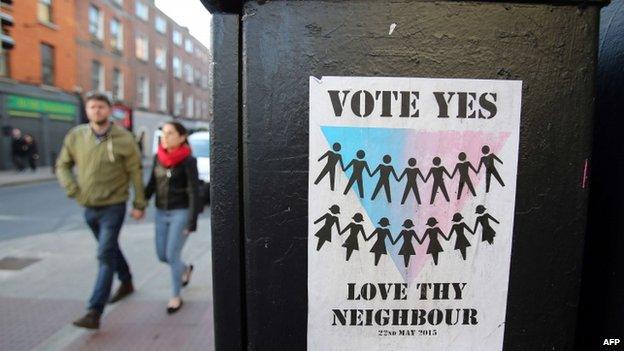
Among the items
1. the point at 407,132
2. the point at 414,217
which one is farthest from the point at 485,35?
the point at 414,217

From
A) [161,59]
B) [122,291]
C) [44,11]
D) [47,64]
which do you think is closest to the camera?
[122,291]

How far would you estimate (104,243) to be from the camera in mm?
3814

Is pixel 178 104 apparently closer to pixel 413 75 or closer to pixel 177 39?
pixel 177 39

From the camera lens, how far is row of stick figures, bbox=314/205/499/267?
1234 millimetres

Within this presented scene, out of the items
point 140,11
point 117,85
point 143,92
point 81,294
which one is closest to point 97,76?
point 117,85

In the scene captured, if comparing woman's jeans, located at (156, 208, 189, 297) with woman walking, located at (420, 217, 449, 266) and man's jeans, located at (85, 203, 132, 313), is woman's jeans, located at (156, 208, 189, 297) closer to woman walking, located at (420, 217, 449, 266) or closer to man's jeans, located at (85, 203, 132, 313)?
man's jeans, located at (85, 203, 132, 313)

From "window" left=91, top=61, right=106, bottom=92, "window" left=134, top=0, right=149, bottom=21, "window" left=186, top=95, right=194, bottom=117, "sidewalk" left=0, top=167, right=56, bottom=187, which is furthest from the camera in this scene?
"window" left=186, top=95, right=194, bottom=117

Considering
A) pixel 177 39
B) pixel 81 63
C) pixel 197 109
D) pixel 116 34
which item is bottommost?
pixel 197 109

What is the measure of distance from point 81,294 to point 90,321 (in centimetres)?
116

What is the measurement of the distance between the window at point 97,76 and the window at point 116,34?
1.94m

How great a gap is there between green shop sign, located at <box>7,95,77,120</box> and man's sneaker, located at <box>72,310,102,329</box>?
19.8 metres

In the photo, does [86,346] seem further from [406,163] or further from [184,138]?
[406,163]

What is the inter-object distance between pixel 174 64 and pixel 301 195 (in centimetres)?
3936

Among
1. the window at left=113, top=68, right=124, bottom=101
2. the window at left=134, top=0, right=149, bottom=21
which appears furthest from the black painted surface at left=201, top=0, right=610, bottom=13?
the window at left=134, top=0, right=149, bottom=21
